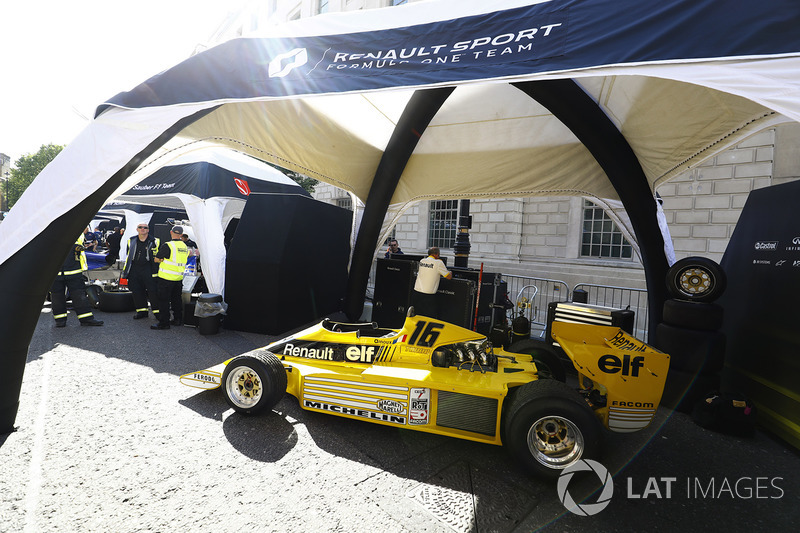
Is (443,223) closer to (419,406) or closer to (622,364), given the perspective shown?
(622,364)

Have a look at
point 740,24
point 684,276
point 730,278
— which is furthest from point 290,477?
point 730,278

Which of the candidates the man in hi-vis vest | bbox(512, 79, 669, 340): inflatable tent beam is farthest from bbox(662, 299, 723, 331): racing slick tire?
the man in hi-vis vest

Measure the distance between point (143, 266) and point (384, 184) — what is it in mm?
5230

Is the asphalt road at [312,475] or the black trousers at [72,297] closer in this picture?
the asphalt road at [312,475]

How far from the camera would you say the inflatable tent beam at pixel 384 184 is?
682 cm

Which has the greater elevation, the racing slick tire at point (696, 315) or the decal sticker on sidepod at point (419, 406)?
the racing slick tire at point (696, 315)

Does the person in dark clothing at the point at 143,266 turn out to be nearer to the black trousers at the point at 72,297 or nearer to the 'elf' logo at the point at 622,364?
the black trousers at the point at 72,297

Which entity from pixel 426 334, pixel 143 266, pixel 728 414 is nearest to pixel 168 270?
pixel 143 266

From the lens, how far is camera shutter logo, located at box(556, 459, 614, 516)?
2682 mm

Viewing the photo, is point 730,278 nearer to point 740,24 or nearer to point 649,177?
point 649,177

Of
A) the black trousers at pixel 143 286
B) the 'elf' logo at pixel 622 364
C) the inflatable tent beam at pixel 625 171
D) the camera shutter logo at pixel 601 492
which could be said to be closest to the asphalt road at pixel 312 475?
the camera shutter logo at pixel 601 492

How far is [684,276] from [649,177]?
7.14 feet

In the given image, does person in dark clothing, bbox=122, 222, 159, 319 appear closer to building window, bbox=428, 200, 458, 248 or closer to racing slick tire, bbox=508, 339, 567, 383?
racing slick tire, bbox=508, 339, 567, 383

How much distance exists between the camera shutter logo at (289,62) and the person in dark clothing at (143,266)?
5.39 meters
